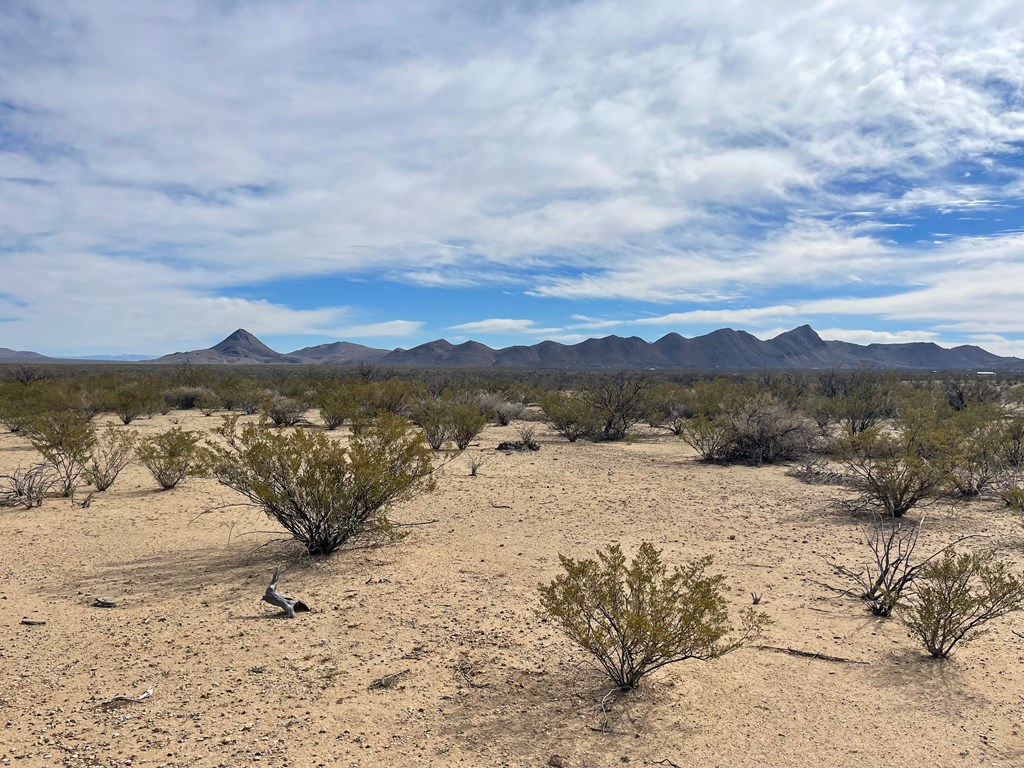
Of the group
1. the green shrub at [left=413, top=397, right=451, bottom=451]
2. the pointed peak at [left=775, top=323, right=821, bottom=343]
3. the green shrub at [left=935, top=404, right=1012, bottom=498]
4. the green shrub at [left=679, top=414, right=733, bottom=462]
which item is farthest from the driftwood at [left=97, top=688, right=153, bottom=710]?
the pointed peak at [left=775, top=323, right=821, bottom=343]

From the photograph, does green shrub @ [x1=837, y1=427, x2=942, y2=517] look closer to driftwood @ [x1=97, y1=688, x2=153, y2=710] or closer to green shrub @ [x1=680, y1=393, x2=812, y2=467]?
green shrub @ [x1=680, y1=393, x2=812, y2=467]

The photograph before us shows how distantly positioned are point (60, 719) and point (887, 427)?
76.8 ft

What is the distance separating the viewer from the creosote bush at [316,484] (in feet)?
23.5

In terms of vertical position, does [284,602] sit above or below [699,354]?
below

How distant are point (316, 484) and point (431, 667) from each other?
3.12 metres

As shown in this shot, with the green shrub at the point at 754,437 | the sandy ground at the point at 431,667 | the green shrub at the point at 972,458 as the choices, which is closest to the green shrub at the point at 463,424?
the green shrub at the point at 754,437

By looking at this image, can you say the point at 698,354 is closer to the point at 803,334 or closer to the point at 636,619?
the point at 803,334

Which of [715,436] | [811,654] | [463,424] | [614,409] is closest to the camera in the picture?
[811,654]

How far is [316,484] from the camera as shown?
23.4ft

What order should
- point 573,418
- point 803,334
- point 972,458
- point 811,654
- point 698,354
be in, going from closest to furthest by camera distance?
point 811,654, point 972,458, point 573,418, point 698,354, point 803,334

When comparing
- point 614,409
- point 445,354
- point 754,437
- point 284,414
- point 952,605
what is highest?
point 445,354

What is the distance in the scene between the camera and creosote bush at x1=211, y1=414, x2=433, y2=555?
281 inches

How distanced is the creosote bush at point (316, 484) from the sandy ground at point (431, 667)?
342mm

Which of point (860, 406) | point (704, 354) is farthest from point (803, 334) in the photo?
point (860, 406)
